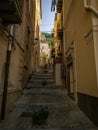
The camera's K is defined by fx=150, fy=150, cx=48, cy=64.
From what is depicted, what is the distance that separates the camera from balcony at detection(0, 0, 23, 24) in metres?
3.91

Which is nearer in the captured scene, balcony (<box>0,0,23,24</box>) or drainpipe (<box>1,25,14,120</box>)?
balcony (<box>0,0,23,24</box>)

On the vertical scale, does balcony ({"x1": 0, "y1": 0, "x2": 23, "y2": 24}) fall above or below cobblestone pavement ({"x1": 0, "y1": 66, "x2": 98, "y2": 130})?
above

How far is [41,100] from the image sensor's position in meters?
7.00

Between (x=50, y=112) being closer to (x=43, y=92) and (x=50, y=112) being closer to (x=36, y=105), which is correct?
(x=36, y=105)

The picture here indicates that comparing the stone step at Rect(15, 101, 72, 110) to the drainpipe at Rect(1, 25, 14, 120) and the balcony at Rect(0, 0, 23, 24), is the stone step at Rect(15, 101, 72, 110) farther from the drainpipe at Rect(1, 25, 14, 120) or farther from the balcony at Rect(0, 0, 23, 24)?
the balcony at Rect(0, 0, 23, 24)

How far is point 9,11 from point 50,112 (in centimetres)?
372

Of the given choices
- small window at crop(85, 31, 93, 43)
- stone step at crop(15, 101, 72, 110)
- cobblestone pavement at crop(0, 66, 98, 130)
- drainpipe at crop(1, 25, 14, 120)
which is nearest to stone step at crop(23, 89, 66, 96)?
cobblestone pavement at crop(0, 66, 98, 130)

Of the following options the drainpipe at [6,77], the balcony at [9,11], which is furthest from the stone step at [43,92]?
the balcony at [9,11]

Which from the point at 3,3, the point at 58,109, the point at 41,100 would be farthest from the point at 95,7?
the point at 41,100

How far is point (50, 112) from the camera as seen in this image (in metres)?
5.58

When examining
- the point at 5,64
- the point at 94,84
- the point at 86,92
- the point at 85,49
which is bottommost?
the point at 86,92

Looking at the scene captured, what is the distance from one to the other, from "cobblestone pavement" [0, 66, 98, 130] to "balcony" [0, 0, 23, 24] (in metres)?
3.15

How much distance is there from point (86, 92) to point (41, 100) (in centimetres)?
262

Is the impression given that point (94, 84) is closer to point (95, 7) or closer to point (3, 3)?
point (95, 7)
